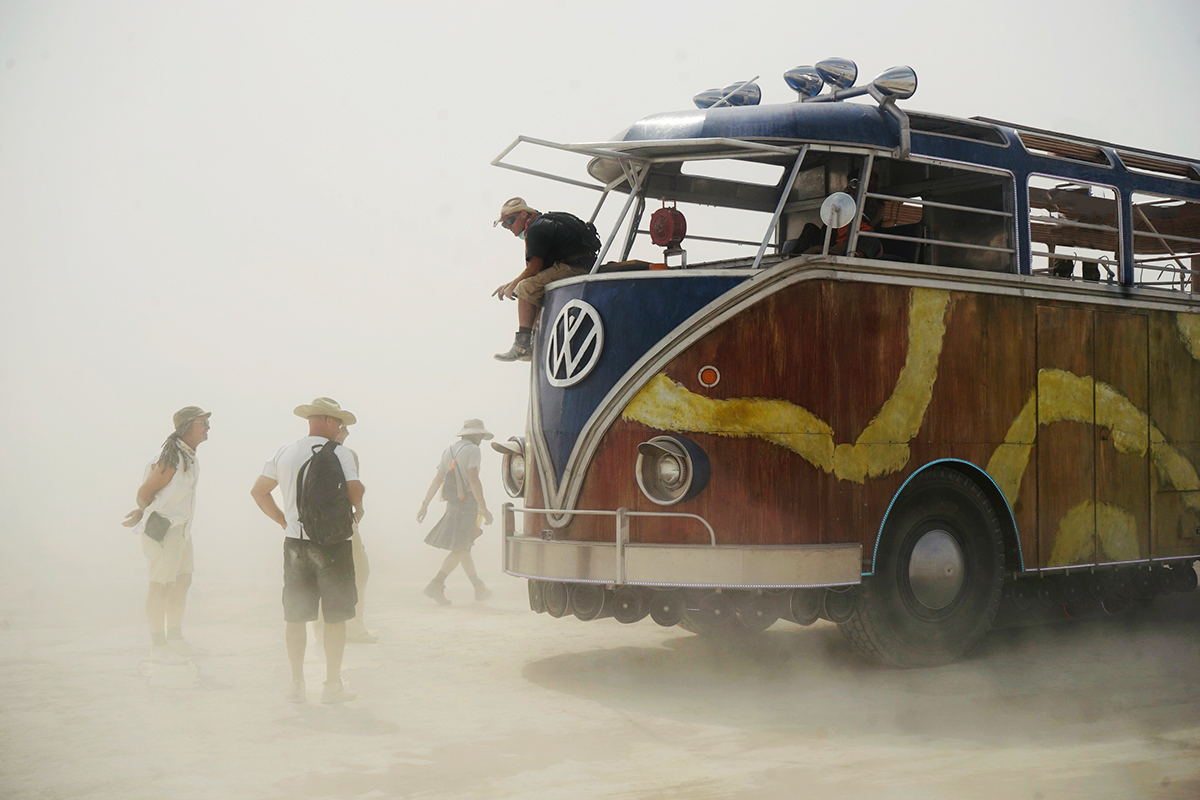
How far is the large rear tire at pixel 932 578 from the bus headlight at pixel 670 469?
4.48 feet

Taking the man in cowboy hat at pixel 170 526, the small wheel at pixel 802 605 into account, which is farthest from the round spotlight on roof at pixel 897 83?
the man in cowboy hat at pixel 170 526

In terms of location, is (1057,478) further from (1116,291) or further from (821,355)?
(821,355)

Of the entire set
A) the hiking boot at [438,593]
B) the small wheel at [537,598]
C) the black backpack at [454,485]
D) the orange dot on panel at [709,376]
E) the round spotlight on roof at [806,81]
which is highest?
the round spotlight on roof at [806,81]

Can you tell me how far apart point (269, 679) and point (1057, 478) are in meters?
5.77

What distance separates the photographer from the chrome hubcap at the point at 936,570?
7.98 m

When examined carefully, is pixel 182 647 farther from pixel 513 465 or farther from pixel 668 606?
pixel 668 606

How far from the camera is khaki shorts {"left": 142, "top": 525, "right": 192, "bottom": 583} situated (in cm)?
865

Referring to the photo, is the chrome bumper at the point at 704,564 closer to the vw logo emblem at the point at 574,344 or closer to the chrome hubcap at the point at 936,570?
the chrome hubcap at the point at 936,570

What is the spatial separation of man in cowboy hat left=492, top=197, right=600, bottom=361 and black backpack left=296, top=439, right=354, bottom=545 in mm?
1770

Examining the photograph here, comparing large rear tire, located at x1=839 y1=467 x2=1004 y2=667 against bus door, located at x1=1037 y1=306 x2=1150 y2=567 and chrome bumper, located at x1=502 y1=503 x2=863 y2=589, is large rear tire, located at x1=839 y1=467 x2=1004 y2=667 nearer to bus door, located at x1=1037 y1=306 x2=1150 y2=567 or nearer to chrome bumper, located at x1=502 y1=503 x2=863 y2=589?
chrome bumper, located at x1=502 y1=503 x2=863 y2=589

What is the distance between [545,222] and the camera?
8.55 m

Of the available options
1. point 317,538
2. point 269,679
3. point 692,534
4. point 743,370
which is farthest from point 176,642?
point 743,370

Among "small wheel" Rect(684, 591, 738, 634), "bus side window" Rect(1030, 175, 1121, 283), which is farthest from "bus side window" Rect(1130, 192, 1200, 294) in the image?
"small wheel" Rect(684, 591, 738, 634)

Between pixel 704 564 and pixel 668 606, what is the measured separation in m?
0.55
